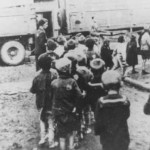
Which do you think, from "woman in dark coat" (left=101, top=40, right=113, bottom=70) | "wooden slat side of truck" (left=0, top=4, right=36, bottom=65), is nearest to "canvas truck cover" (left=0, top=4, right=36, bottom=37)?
"wooden slat side of truck" (left=0, top=4, right=36, bottom=65)

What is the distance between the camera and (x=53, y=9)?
16594 mm

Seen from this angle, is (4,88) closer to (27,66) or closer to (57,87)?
(27,66)

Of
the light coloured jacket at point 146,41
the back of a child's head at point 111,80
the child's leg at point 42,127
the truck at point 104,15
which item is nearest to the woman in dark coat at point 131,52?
the light coloured jacket at point 146,41

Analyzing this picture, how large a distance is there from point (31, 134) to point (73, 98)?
1.68 metres

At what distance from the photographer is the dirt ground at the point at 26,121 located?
18.7 feet

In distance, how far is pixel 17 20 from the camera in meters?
13.5


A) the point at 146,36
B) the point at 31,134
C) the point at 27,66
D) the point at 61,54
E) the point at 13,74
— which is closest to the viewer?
the point at 31,134

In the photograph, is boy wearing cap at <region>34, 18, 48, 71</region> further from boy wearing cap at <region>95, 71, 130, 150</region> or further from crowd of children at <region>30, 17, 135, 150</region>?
boy wearing cap at <region>95, 71, 130, 150</region>

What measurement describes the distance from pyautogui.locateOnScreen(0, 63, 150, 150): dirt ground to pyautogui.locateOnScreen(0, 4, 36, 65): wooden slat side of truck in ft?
10.2

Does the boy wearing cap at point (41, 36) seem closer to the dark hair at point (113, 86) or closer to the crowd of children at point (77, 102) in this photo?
the crowd of children at point (77, 102)

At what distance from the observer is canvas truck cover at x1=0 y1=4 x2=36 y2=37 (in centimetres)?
1326

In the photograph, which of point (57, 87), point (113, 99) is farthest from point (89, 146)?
point (113, 99)

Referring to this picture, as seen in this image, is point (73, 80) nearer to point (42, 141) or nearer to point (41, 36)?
point (42, 141)

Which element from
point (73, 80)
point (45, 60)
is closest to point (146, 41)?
point (45, 60)
